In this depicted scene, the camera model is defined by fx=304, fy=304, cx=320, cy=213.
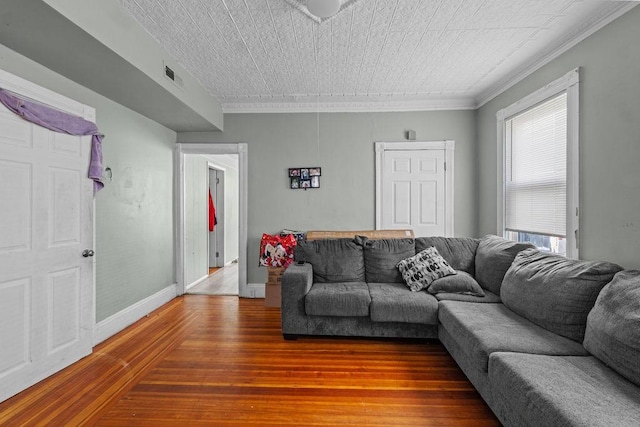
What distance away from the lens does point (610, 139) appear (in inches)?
87.1

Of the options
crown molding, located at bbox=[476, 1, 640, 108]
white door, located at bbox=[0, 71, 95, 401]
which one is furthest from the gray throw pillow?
white door, located at bbox=[0, 71, 95, 401]

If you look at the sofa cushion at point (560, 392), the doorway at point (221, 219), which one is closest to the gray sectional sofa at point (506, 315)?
the sofa cushion at point (560, 392)

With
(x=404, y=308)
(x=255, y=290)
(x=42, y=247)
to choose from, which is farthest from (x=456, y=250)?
(x=42, y=247)

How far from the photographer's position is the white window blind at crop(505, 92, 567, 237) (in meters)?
2.73

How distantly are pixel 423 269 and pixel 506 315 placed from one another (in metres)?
0.88

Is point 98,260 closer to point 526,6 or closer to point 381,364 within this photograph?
point 381,364

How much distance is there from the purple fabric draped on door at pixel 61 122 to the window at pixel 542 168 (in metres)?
4.10

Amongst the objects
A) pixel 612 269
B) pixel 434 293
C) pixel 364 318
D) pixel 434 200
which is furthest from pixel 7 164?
pixel 434 200

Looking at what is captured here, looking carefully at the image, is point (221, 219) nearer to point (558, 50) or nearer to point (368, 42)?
point (368, 42)

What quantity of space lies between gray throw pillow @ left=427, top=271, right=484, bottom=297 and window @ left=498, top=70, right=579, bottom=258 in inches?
31.2

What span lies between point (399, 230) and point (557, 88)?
223cm

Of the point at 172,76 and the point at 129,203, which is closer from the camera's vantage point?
the point at 172,76

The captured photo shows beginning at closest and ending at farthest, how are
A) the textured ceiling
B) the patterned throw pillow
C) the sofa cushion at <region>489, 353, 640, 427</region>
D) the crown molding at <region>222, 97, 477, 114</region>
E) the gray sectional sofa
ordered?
the sofa cushion at <region>489, 353, 640, 427</region> → the gray sectional sofa → the textured ceiling → the patterned throw pillow → the crown molding at <region>222, 97, 477, 114</region>

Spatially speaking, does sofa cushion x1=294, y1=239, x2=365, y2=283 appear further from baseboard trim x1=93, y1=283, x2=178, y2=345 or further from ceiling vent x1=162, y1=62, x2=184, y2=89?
ceiling vent x1=162, y1=62, x2=184, y2=89
